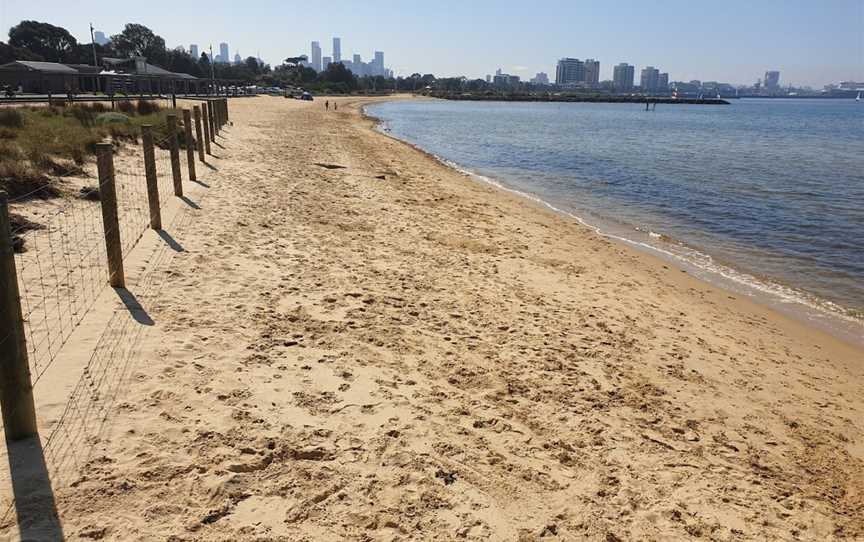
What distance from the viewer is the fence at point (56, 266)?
3582 mm

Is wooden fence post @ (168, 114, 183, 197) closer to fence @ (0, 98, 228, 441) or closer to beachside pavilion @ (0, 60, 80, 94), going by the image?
fence @ (0, 98, 228, 441)

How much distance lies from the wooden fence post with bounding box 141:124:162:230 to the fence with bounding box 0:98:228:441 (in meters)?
0.01

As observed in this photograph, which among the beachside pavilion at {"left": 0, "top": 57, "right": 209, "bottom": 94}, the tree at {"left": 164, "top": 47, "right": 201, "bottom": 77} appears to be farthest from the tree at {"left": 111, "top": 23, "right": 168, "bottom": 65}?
the beachside pavilion at {"left": 0, "top": 57, "right": 209, "bottom": 94}

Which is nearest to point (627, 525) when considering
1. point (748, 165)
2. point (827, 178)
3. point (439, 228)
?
point (439, 228)

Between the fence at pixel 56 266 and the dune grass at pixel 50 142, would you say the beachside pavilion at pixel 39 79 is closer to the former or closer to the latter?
the dune grass at pixel 50 142

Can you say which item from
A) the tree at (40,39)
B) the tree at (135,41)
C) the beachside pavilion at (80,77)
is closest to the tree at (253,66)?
the tree at (135,41)

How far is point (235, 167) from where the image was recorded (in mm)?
A: 16062

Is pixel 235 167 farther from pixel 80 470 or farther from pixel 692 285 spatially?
pixel 80 470

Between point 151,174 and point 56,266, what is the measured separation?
2.24 m

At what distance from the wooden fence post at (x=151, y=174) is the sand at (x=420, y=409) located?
1.06ft

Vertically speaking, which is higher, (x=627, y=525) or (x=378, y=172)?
(x=378, y=172)

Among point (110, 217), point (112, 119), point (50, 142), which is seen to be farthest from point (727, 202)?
point (112, 119)

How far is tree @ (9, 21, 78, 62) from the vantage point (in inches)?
3755

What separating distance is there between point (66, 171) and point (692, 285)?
39.8ft
